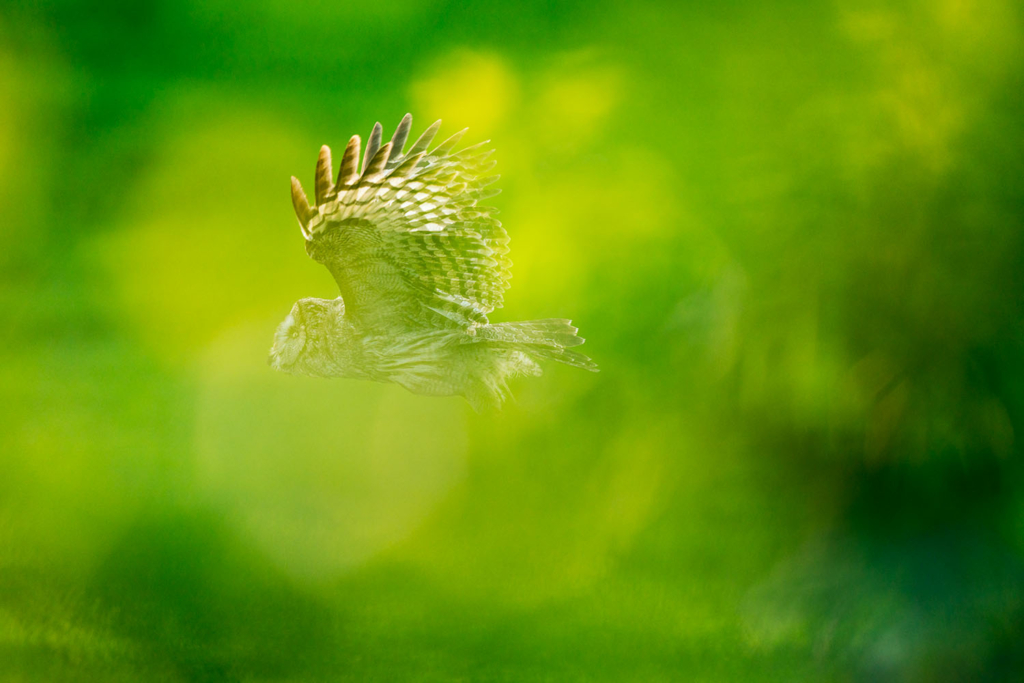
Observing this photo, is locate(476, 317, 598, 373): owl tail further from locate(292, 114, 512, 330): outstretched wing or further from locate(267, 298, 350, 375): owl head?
locate(267, 298, 350, 375): owl head

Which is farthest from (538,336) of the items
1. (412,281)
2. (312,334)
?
(312,334)

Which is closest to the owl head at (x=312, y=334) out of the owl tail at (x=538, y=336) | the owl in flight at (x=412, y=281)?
the owl in flight at (x=412, y=281)

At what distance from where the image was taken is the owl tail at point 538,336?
170 cm

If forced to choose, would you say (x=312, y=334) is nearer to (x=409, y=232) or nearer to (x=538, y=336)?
(x=409, y=232)

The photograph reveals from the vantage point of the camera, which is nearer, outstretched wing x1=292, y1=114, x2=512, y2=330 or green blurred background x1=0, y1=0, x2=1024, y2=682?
outstretched wing x1=292, y1=114, x2=512, y2=330

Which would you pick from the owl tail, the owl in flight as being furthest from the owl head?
the owl tail

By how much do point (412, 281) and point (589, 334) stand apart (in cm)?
73

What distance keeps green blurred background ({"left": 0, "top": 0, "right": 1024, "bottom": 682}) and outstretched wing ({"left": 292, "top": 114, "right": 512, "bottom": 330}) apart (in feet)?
1.55

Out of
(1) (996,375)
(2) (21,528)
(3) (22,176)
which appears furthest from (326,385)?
(1) (996,375)

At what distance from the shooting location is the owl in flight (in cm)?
143

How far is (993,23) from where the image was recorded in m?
2.19

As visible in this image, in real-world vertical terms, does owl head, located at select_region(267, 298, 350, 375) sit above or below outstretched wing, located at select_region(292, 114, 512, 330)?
below

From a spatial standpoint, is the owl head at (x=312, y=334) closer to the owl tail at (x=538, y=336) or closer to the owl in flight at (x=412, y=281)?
the owl in flight at (x=412, y=281)

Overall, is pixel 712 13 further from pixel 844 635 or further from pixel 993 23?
pixel 844 635
